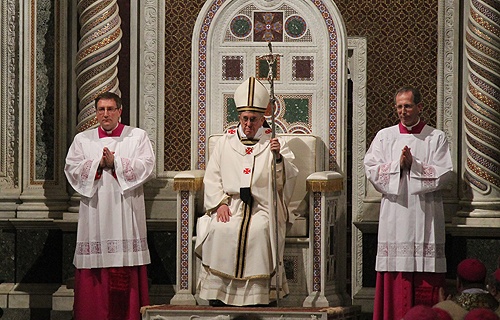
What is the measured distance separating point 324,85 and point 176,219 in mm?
1671

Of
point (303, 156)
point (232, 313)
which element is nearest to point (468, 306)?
point (232, 313)

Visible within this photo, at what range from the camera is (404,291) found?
974 cm

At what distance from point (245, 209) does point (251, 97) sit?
0.86 metres

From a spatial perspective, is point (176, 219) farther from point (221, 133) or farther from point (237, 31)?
point (237, 31)

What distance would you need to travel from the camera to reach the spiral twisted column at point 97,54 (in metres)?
11.0

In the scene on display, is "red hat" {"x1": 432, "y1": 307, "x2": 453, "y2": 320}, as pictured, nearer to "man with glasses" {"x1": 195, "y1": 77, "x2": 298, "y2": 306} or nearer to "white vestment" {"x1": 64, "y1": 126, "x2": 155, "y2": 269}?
"man with glasses" {"x1": 195, "y1": 77, "x2": 298, "y2": 306}

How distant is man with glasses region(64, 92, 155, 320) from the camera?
10.0m

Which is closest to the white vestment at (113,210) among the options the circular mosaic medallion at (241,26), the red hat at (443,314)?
the circular mosaic medallion at (241,26)

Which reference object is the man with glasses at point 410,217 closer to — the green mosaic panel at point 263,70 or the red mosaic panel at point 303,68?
the red mosaic panel at point 303,68

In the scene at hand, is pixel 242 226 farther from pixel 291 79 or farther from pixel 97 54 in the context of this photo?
pixel 97 54

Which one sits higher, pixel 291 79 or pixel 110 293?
pixel 291 79

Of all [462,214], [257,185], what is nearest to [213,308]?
[257,185]

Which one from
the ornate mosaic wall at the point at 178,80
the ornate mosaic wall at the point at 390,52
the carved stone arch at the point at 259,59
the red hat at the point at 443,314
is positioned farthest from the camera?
the ornate mosaic wall at the point at 178,80

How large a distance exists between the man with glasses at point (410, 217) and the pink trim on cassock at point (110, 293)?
185 cm
